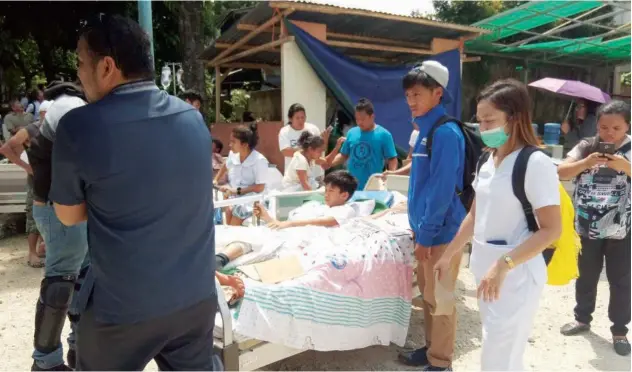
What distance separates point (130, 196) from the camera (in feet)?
4.54

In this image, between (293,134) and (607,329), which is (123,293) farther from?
(293,134)

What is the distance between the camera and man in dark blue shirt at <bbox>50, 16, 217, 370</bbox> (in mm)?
1361

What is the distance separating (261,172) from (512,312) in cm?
278

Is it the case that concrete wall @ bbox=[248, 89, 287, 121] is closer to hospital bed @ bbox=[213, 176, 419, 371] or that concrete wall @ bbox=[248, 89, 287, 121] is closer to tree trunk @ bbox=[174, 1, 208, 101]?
tree trunk @ bbox=[174, 1, 208, 101]

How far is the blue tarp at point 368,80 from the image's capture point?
680cm

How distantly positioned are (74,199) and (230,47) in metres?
8.09

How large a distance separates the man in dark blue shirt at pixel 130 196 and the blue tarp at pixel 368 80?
541 cm

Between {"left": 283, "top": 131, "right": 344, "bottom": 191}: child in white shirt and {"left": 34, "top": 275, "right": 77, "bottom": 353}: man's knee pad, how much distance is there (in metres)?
2.32

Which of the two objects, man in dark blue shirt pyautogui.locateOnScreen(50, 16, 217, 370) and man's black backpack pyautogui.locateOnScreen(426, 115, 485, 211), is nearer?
man in dark blue shirt pyautogui.locateOnScreen(50, 16, 217, 370)

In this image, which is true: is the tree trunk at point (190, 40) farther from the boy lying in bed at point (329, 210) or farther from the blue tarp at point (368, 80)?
the boy lying in bed at point (329, 210)

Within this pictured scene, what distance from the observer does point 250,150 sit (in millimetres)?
4398

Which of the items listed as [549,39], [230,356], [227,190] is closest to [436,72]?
[230,356]

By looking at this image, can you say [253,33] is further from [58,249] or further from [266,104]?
[58,249]

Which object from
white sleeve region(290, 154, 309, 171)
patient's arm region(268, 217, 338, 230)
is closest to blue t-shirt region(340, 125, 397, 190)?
white sleeve region(290, 154, 309, 171)
